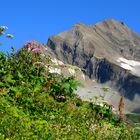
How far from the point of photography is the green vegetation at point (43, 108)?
10.2 meters

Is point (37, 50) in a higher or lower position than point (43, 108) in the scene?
higher

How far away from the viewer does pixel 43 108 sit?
548 inches

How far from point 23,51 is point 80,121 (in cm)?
349

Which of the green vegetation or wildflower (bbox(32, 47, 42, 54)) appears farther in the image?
wildflower (bbox(32, 47, 42, 54))

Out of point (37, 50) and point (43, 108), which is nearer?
point (43, 108)

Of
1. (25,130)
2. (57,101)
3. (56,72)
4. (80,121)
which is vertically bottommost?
(25,130)

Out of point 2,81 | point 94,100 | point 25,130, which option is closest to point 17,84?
point 2,81

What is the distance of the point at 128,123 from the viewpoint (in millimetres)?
17016

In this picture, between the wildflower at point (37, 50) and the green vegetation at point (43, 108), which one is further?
the wildflower at point (37, 50)

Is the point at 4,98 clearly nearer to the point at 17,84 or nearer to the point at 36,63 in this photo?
the point at 17,84

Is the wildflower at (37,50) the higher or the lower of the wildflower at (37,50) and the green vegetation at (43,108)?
the higher

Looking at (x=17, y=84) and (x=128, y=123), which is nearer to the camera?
(x=17, y=84)

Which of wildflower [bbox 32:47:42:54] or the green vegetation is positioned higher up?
wildflower [bbox 32:47:42:54]

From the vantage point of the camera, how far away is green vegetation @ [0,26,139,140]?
1024 cm
